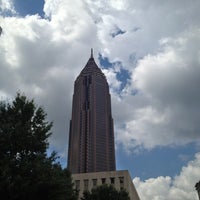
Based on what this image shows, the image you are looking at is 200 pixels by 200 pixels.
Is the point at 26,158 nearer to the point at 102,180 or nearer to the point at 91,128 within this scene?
the point at 102,180

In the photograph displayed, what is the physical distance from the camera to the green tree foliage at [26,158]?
519 inches

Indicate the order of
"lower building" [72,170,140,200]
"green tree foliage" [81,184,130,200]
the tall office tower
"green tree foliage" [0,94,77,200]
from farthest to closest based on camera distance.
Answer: the tall office tower < "lower building" [72,170,140,200] < "green tree foliage" [81,184,130,200] < "green tree foliage" [0,94,77,200]

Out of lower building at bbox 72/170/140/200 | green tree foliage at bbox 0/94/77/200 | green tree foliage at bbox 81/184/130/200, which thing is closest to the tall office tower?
lower building at bbox 72/170/140/200

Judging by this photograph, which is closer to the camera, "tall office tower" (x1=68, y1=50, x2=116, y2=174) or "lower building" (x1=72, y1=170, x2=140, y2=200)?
"lower building" (x1=72, y1=170, x2=140, y2=200)

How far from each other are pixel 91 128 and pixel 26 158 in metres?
154

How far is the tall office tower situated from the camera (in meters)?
159

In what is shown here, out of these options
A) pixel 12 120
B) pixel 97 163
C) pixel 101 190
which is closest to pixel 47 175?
pixel 12 120

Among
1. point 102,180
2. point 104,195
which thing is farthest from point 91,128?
point 104,195

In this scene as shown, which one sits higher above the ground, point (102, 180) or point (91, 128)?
point (91, 128)

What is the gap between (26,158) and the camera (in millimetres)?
14242

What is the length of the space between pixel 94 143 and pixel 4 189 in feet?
497

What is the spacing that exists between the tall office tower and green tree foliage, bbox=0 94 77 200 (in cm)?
14202

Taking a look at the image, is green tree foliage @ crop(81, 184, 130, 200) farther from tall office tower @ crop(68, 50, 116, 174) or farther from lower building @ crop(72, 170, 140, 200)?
tall office tower @ crop(68, 50, 116, 174)

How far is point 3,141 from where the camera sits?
46.5ft
